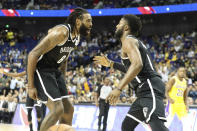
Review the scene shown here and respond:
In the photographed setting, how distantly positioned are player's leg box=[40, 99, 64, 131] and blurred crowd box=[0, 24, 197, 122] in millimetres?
6366

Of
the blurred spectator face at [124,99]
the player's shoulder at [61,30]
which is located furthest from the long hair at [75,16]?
the blurred spectator face at [124,99]

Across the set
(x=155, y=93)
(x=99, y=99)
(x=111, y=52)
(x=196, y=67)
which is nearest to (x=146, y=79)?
(x=155, y=93)

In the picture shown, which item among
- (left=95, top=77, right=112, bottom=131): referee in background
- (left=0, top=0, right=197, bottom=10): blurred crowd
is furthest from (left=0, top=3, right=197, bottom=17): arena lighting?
(left=95, top=77, right=112, bottom=131): referee in background

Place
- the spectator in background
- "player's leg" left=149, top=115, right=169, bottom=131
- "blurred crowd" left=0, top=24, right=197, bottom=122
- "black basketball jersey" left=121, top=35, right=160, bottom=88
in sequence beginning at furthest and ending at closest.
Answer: "blurred crowd" left=0, top=24, right=197, bottom=122 < the spectator in background < "black basketball jersey" left=121, top=35, right=160, bottom=88 < "player's leg" left=149, top=115, right=169, bottom=131

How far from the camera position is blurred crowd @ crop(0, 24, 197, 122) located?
591 inches

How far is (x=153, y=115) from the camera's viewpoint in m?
3.87

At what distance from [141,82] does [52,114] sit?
125cm

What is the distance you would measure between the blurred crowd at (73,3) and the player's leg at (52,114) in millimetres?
19044

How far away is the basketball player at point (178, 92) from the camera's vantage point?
321 inches

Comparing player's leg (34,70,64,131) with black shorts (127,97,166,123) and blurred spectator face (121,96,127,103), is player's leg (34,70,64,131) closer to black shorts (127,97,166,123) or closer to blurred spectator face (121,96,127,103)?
black shorts (127,97,166,123)

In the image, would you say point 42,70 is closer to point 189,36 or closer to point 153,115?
point 153,115

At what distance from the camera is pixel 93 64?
2005 centimetres

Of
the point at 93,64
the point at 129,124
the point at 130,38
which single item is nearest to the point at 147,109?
the point at 129,124

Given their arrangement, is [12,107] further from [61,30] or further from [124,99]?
[61,30]
